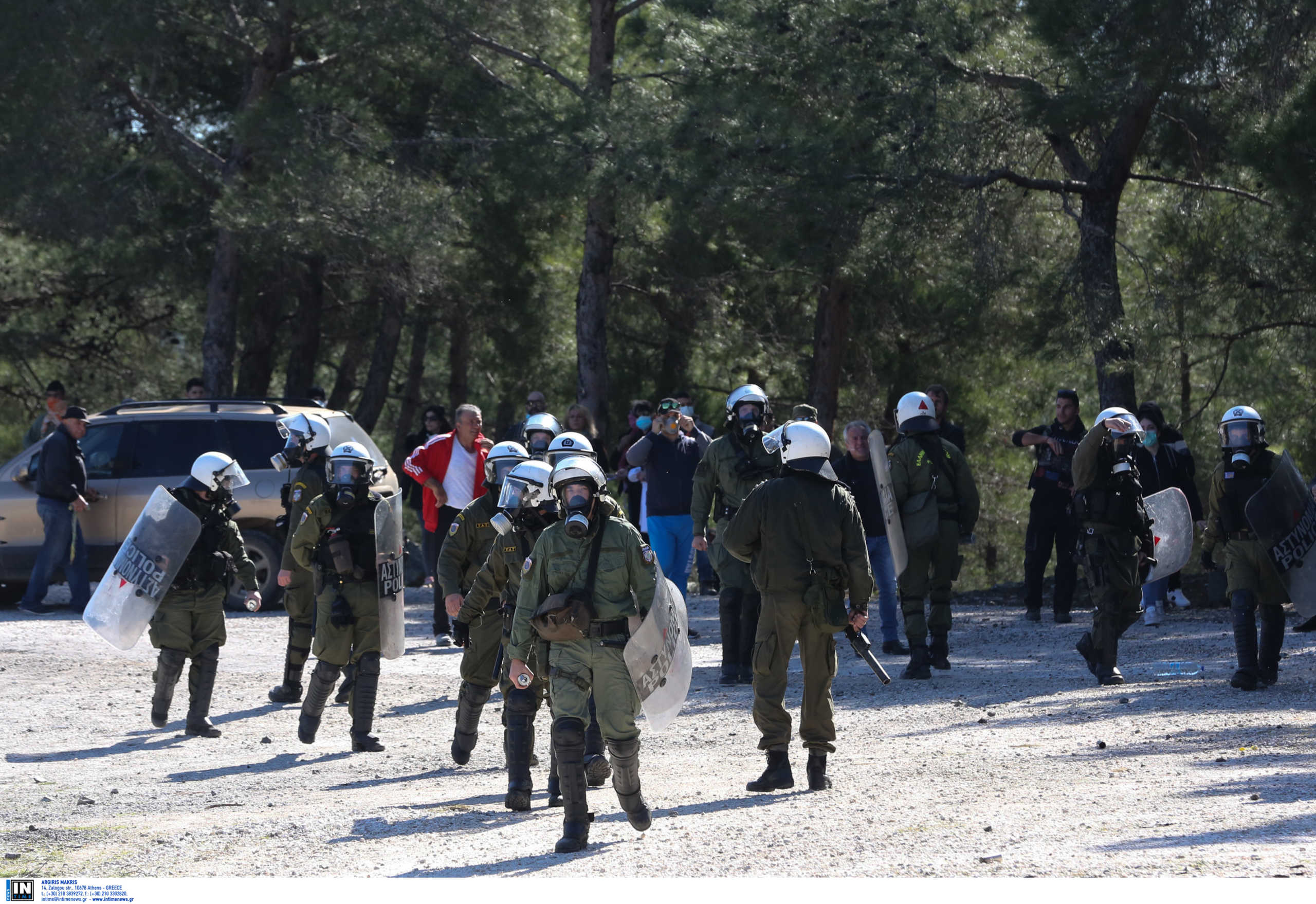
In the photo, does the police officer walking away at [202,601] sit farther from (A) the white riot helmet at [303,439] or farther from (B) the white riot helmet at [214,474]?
(A) the white riot helmet at [303,439]

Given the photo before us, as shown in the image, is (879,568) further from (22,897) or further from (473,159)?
(473,159)

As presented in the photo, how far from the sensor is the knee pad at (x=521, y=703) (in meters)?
6.95

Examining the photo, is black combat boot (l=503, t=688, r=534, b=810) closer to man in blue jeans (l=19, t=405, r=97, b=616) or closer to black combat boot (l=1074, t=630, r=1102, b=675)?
black combat boot (l=1074, t=630, r=1102, b=675)

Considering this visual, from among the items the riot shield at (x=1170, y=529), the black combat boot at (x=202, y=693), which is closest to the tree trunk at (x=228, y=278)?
the black combat boot at (x=202, y=693)

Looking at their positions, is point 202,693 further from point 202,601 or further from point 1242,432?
point 1242,432

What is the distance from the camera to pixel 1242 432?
993 cm

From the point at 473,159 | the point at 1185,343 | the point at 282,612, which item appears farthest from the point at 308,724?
the point at 473,159

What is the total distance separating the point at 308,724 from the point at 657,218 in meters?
13.4

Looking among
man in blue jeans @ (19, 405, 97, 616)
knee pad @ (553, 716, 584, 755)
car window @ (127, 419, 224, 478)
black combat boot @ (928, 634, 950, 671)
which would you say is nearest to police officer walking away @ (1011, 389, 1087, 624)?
black combat boot @ (928, 634, 950, 671)

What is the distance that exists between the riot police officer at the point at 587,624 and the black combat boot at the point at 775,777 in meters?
1.11

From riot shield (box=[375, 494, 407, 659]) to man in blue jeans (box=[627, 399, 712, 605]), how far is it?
3.49 meters

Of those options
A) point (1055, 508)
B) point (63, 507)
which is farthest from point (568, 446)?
point (63, 507)

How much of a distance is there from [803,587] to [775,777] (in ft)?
2.94

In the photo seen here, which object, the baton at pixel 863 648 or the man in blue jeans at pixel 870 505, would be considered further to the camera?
the man in blue jeans at pixel 870 505
